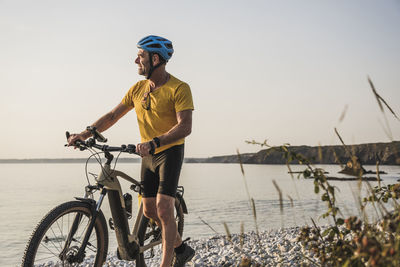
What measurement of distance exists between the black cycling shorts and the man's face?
0.84m

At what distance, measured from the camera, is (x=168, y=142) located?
3904 millimetres

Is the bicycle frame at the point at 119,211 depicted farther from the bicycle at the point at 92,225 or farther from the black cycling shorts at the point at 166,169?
the black cycling shorts at the point at 166,169

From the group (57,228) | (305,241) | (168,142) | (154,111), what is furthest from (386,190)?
(57,228)

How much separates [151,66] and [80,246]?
1.87m

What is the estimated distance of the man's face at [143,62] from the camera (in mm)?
4301

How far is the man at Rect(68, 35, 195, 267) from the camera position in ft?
13.5

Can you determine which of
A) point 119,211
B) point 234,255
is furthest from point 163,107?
point 234,255

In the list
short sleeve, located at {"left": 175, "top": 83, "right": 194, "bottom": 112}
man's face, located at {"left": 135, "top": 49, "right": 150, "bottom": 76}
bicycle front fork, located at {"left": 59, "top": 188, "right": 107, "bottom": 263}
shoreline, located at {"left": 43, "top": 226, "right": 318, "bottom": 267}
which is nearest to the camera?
bicycle front fork, located at {"left": 59, "top": 188, "right": 107, "bottom": 263}

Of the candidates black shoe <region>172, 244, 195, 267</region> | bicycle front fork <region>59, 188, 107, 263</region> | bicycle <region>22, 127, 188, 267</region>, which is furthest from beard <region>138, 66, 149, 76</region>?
black shoe <region>172, 244, 195, 267</region>

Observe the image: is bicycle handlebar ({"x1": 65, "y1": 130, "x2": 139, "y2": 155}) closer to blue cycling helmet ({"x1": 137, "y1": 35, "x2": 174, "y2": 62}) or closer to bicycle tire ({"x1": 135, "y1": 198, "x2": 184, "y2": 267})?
blue cycling helmet ({"x1": 137, "y1": 35, "x2": 174, "y2": 62})

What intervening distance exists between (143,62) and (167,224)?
1668mm

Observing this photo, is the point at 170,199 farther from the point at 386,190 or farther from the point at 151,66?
the point at 386,190

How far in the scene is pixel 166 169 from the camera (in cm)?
420

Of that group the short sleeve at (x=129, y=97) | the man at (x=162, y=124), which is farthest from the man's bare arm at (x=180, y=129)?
the short sleeve at (x=129, y=97)
